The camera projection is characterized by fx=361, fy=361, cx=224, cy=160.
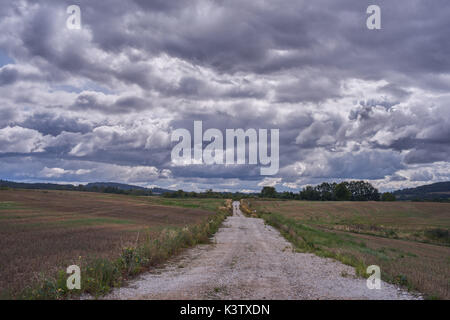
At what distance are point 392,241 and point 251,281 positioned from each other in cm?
3119

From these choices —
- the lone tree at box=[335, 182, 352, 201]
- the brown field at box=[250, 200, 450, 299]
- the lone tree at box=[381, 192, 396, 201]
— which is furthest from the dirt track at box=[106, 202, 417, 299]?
the lone tree at box=[381, 192, 396, 201]

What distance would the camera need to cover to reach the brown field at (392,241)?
13383 millimetres

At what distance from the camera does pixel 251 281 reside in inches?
461

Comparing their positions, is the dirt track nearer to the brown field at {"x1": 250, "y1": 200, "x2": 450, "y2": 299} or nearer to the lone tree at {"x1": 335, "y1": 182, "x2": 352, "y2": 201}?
the brown field at {"x1": 250, "y1": 200, "x2": 450, "y2": 299}

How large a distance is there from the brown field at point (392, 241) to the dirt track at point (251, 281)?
5.04ft

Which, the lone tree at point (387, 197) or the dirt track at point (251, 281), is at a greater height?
the dirt track at point (251, 281)

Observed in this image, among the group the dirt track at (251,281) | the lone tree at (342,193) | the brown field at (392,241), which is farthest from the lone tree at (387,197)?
the dirt track at (251,281)

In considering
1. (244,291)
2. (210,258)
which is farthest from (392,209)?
(244,291)

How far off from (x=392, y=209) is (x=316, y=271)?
291 ft

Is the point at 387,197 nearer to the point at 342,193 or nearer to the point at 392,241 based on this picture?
the point at 342,193

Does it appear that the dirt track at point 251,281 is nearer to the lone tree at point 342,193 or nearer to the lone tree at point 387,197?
the lone tree at point 342,193
